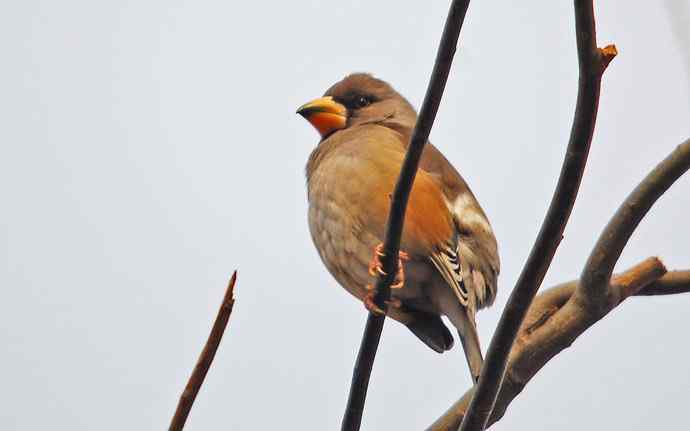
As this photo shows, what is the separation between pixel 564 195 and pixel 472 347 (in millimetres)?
1540

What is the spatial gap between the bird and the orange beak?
60cm

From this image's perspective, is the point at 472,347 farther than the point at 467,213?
No

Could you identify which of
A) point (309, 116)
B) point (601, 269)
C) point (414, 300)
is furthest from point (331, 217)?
point (601, 269)

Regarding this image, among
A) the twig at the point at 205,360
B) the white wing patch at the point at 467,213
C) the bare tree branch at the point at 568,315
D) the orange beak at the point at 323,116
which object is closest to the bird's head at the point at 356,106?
the orange beak at the point at 323,116

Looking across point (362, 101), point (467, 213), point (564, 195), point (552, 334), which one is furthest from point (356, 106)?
point (564, 195)

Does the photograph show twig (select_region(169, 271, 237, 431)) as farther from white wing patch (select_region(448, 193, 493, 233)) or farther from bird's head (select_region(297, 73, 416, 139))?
bird's head (select_region(297, 73, 416, 139))

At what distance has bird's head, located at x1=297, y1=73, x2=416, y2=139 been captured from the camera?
504 centimetres

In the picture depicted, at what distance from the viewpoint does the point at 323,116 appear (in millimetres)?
5039

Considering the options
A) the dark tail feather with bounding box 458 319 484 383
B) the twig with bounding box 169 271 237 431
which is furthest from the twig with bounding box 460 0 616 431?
the dark tail feather with bounding box 458 319 484 383

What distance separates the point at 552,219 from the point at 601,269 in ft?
2.47

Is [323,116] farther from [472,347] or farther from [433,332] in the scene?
[472,347]

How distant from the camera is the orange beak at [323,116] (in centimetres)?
502

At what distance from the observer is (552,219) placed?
219cm

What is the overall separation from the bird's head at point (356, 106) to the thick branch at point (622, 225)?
2230 mm
